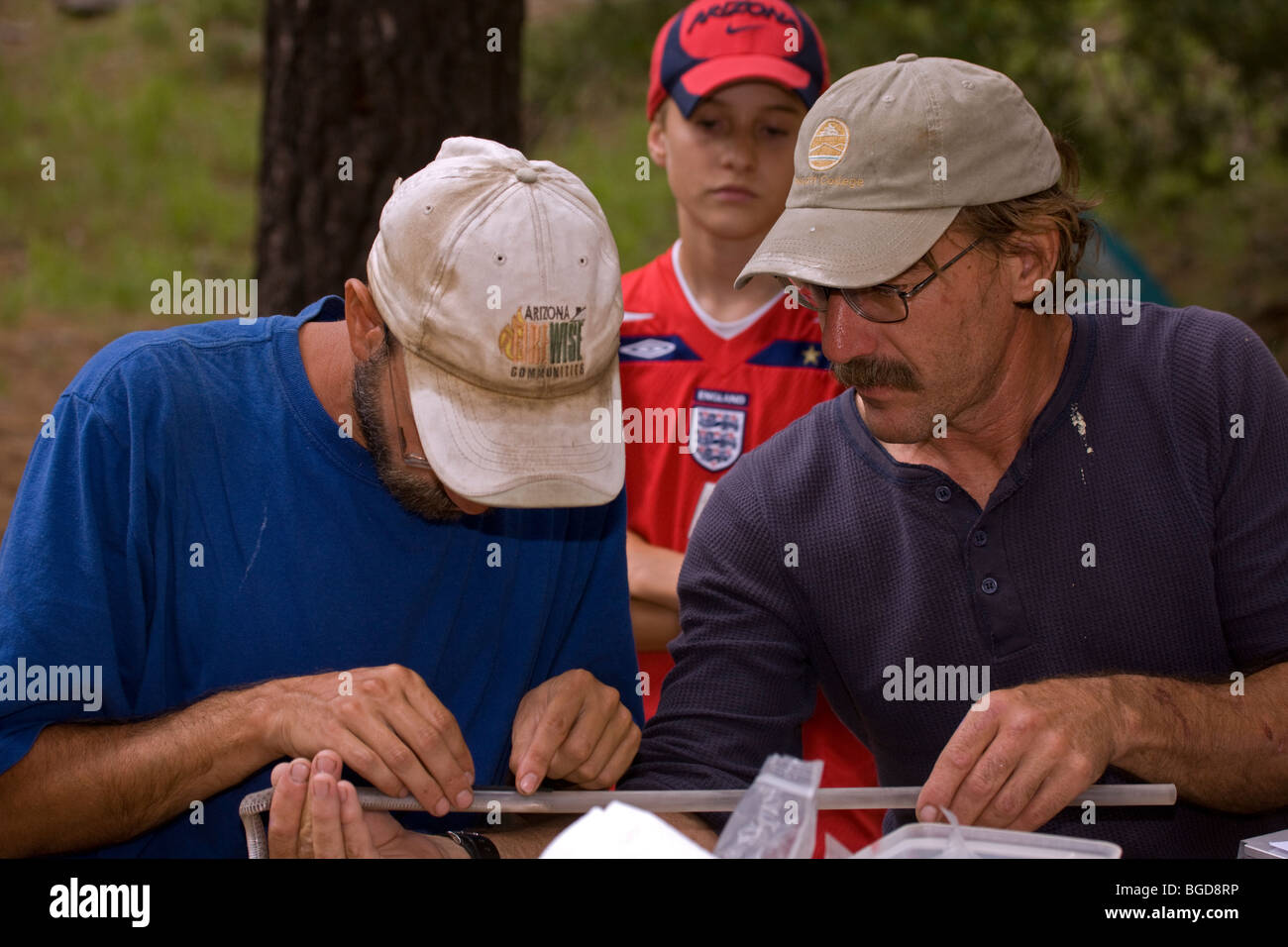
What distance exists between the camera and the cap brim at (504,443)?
2057 millimetres

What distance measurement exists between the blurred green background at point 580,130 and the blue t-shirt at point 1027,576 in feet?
9.39

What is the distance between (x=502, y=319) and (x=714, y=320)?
162 centimetres

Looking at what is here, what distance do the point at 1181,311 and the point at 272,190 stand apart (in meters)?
2.79

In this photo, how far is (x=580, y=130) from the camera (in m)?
10.1

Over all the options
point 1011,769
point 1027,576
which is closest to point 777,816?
point 1011,769

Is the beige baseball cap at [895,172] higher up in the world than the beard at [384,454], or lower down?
higher up

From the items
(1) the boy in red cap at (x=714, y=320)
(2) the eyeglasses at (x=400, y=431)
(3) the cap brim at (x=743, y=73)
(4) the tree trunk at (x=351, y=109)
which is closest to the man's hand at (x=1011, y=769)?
(2) the eyeglasses at (x=400, y=431)

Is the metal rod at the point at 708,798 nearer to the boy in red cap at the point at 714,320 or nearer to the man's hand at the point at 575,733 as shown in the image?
the man's hand at the point at 575,733

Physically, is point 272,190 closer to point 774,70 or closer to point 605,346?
point 774,70

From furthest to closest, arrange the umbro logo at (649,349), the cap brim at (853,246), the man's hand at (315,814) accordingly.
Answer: the umbro logo at (649,349) → the cap brim at (853,246) → the man's hand at (315,814)

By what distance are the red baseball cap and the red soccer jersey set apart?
58 cm

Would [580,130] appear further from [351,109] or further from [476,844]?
[476,844]

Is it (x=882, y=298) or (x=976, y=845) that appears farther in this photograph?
(x=882, y=298)

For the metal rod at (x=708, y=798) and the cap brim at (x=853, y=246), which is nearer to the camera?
the metal rod at (x=708, y=798)
